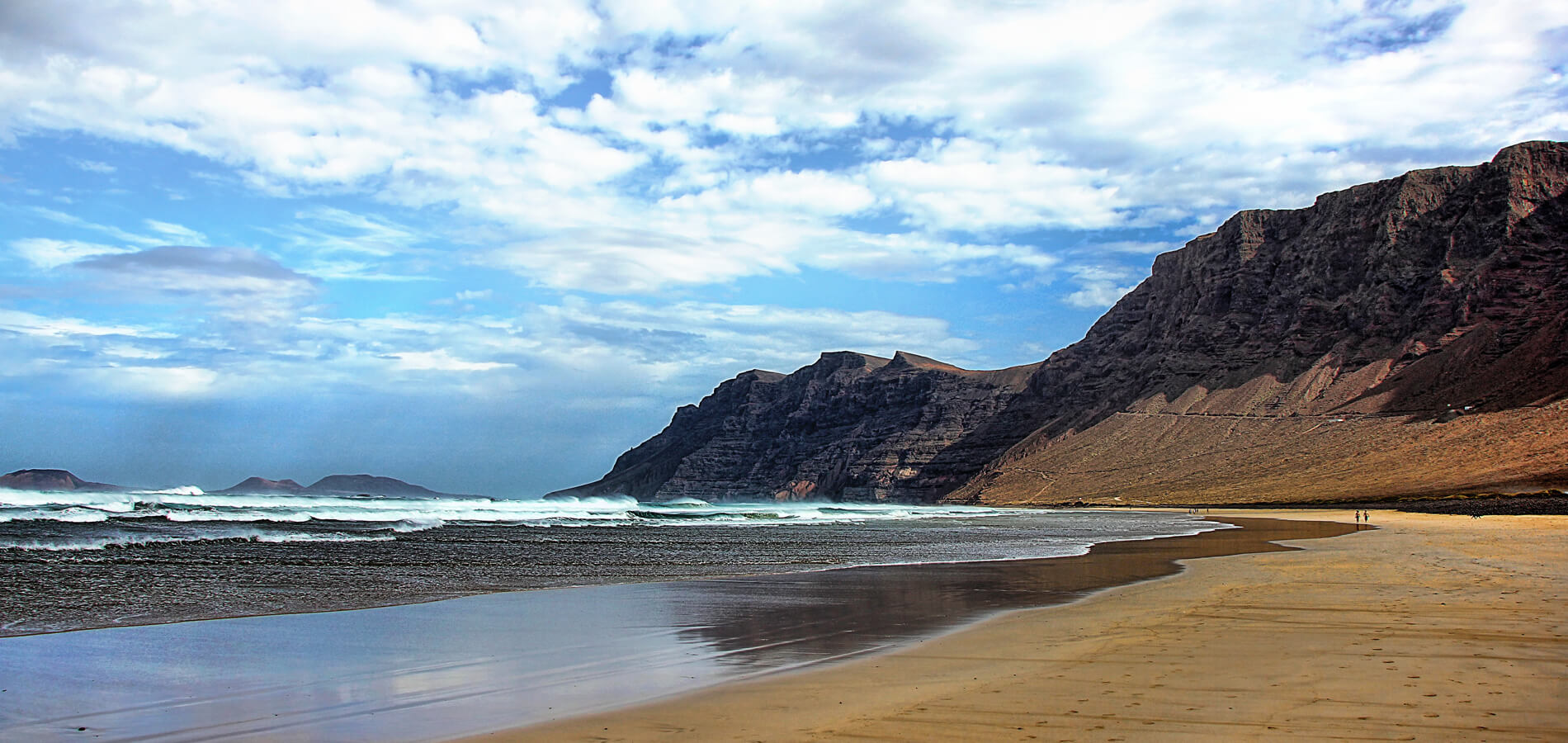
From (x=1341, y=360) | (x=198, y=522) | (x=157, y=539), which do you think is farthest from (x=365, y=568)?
(x=1341, y=360)

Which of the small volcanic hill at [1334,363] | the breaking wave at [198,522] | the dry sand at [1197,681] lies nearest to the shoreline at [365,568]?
the breaking wave at [198,522]

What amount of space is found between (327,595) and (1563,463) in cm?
8939

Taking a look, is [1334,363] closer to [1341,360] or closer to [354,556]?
[1341,360]

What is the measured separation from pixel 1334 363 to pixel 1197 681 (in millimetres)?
132095

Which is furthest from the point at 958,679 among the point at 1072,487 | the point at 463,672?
the point at 1072,487

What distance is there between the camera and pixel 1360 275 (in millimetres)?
131000

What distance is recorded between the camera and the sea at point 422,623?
28.4 ft

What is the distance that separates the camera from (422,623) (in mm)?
14266

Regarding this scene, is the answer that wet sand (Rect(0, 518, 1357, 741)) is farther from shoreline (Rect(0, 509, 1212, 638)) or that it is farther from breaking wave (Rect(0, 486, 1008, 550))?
breaking wave (Rect(0, 486, 1008, 550))

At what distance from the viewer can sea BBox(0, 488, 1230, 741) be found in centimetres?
866

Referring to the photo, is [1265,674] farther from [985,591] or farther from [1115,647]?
[985,591]

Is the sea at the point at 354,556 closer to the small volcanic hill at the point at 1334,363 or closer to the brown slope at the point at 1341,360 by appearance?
the small volcanic hill at the point at 1334,363

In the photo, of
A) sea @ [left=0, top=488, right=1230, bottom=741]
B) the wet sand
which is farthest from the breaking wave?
the wet sand

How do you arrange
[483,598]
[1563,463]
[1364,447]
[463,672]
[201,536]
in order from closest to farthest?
[463,672], [483,598], [201,536], [1563,463], [1364,447]
